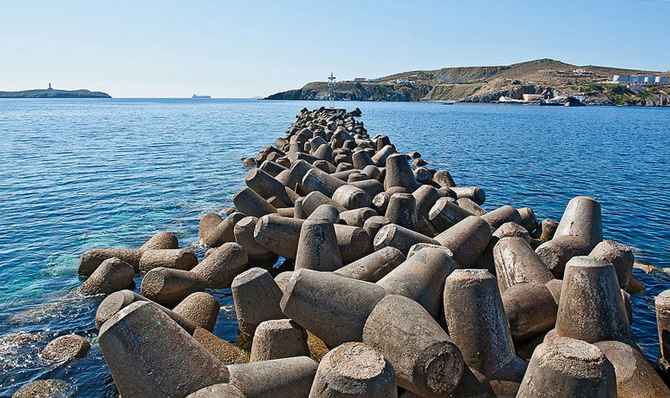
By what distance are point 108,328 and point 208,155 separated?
25495mm

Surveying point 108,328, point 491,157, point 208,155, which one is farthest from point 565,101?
point 108,328

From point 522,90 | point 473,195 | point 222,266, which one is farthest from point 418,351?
point 522,90

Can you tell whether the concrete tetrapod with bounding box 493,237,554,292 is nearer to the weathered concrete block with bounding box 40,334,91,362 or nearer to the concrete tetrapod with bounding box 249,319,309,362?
the concrete tetrapod with bounding box 249,319,309,362

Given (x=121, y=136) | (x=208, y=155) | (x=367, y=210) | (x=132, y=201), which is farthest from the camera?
(x=121, y=136)

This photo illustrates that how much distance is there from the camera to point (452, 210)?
392 inches

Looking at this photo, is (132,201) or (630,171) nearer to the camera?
(132,201)

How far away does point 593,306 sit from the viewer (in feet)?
18.0

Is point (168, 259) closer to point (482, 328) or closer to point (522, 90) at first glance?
point (482, 328)

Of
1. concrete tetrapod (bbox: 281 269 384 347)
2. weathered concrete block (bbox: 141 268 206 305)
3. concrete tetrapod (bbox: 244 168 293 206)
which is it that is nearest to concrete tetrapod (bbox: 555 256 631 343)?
concrete tetrapod (bbox: 281 269 384 347)

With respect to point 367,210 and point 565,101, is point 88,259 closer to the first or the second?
point 367,210

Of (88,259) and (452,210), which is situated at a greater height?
(452,210)

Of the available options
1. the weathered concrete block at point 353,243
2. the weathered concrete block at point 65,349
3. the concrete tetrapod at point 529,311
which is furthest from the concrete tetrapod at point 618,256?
the weathered concrete block at point 65,349

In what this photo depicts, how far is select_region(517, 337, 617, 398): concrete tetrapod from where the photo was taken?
386cm

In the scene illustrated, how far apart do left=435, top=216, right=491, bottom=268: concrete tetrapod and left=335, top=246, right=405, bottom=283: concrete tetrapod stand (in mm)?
1290
